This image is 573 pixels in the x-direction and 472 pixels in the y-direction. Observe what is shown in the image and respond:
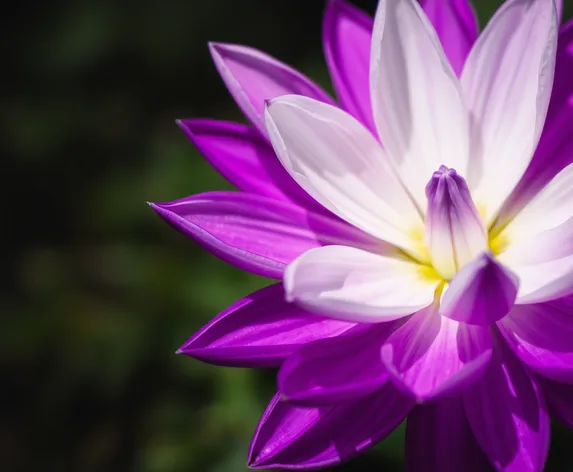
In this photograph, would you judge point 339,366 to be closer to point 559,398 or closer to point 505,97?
point 559,398

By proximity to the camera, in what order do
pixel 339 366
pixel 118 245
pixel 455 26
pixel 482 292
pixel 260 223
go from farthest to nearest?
1. pixel 118 245
2. pixel 455 26
3. pixel 260 223
4. pixel 339 366
5. pixel 482 292

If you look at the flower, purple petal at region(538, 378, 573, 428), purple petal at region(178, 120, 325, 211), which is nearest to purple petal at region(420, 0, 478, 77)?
the flower

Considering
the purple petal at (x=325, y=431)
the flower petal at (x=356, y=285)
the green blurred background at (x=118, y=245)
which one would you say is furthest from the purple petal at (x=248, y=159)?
the green blurred background at (x=118, y=245)

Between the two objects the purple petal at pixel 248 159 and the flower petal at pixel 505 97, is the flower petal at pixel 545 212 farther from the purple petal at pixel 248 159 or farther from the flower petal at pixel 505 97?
the purple petal at pixel 248 159

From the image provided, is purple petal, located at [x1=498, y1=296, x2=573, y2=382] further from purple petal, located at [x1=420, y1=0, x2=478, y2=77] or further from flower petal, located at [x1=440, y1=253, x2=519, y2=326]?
purple petal, located at [x1=420, y1=0, x2=478, y2=77]

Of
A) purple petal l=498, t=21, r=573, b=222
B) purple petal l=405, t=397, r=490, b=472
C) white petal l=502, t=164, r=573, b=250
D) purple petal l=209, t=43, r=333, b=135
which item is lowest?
purple petal l=405, t=397, r=490, b=472

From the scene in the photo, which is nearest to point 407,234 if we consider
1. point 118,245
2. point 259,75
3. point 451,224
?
point 451,224

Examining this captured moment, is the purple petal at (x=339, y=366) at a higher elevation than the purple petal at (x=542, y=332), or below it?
higher
